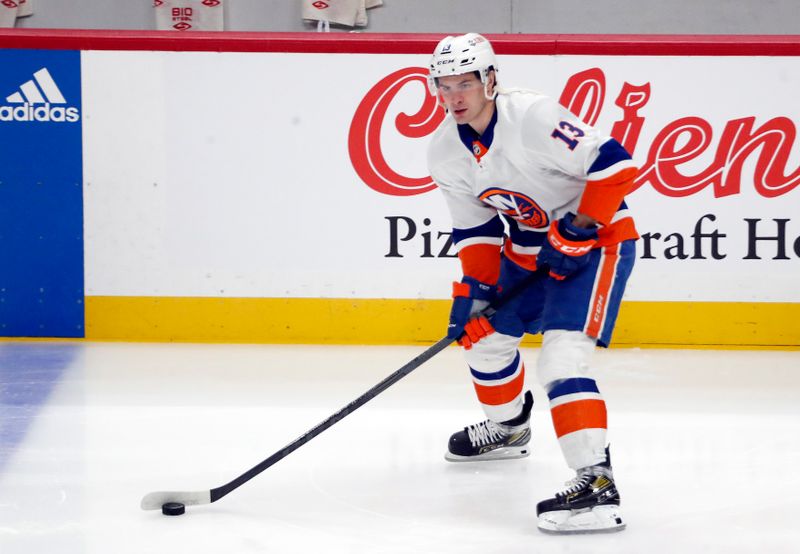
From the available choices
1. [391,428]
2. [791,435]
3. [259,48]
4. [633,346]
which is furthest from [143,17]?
[791,435]

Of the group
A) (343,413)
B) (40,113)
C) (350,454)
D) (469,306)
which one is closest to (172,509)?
(343,413)

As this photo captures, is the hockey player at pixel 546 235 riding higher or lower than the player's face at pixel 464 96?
lower

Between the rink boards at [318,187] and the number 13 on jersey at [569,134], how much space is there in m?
2.26

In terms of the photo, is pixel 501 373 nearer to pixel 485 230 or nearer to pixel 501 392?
pixel 501 392

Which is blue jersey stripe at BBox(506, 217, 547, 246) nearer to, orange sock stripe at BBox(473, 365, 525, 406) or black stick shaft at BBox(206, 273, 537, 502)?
black stick shaft at BBox(206, 273, 537, 502)

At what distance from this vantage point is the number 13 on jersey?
3.12 m

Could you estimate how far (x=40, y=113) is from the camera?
5.46 meters

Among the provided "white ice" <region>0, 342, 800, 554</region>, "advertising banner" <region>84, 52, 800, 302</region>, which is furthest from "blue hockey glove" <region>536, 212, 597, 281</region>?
"advertising banner" <region>84, 52, 800, 302</region>

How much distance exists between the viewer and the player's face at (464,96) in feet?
10.4

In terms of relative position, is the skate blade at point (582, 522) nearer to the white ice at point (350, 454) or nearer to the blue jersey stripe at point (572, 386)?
the white ice at point (350, 454)

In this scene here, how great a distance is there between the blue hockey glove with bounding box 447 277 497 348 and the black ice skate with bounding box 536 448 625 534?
530 millimetres

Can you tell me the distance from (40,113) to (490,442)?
281 centimetres

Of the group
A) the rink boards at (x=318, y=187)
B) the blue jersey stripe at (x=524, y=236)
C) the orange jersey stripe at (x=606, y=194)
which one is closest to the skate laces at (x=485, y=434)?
the blue jersey stripe at (x=524, y=236)

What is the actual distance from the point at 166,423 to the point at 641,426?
1.61m
